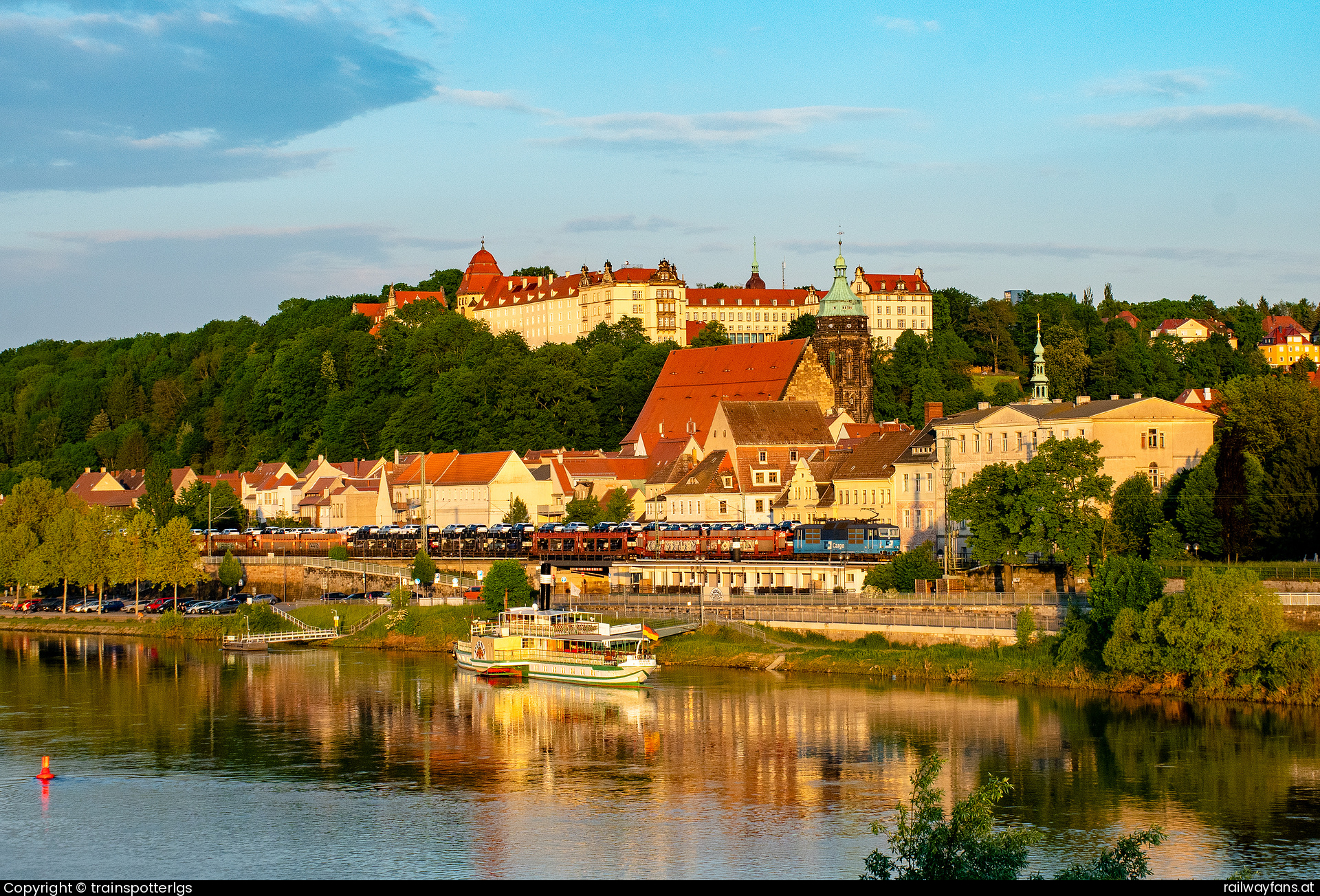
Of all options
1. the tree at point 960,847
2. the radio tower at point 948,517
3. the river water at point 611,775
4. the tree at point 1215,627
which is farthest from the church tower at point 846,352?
the tree at point 960,847

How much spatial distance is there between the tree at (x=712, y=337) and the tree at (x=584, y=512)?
47815 mm

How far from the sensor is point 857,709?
49625 mm

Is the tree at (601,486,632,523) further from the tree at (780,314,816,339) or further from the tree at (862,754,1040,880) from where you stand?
the tree at (862,754,1040,880)

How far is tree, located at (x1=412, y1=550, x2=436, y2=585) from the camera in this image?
273ft

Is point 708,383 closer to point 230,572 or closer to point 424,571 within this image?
point 230,572

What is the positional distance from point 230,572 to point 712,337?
61022 millimetres

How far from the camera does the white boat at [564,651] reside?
59.7 metres

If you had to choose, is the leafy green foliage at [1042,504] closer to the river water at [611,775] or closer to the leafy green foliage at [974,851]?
the river water at [611,775]

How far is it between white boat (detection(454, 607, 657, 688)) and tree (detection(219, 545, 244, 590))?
31.1 m

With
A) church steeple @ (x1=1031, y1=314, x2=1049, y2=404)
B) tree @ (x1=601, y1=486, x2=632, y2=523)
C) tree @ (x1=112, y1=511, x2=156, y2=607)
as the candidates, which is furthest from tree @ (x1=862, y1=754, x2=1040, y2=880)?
tree @ (x1=112, y1=511, x2=156, y2=607)

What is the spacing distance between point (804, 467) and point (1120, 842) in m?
63.8

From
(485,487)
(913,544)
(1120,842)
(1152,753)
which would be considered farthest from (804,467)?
(1120,842)

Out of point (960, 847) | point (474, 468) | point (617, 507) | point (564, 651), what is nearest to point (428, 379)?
point (474, 468)

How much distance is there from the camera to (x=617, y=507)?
316 feet
